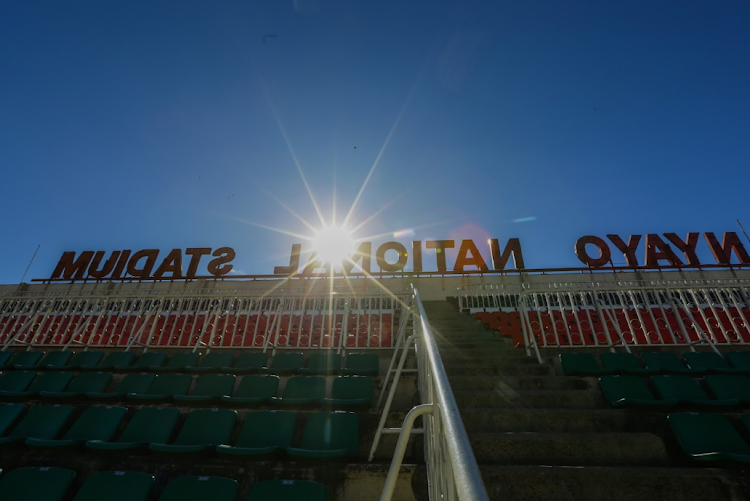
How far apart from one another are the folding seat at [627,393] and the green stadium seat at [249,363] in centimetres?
577

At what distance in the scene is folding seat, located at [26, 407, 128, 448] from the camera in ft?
15.1

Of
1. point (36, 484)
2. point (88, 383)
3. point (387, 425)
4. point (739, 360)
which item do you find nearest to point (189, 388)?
point (88, 383)

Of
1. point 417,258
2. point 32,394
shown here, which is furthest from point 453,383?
point 417,258

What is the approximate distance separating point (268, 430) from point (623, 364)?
6002mm

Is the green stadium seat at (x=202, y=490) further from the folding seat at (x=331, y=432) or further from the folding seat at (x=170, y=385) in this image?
the folding seat at (x=170, y=385)

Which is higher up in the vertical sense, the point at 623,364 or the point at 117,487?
the point at 623,364

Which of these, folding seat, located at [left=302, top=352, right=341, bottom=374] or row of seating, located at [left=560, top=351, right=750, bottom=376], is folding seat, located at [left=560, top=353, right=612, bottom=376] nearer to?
row of seating, located at [left=560, top=351, right=750, bottom=376]

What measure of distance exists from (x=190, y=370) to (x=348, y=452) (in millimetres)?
4335

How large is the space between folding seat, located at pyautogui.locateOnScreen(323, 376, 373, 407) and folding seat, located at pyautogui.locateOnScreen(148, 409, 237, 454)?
1.37m

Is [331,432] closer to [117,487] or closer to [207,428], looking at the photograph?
[207,428]

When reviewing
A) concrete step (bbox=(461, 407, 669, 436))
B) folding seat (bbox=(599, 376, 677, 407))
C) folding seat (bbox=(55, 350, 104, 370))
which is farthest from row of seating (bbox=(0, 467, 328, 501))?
folding seat (bbox=(55, 350, 104, 370))

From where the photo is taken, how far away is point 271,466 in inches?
153

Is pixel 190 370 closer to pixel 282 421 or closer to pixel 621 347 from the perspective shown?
pixel 282 421

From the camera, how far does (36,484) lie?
3482 millimetres
